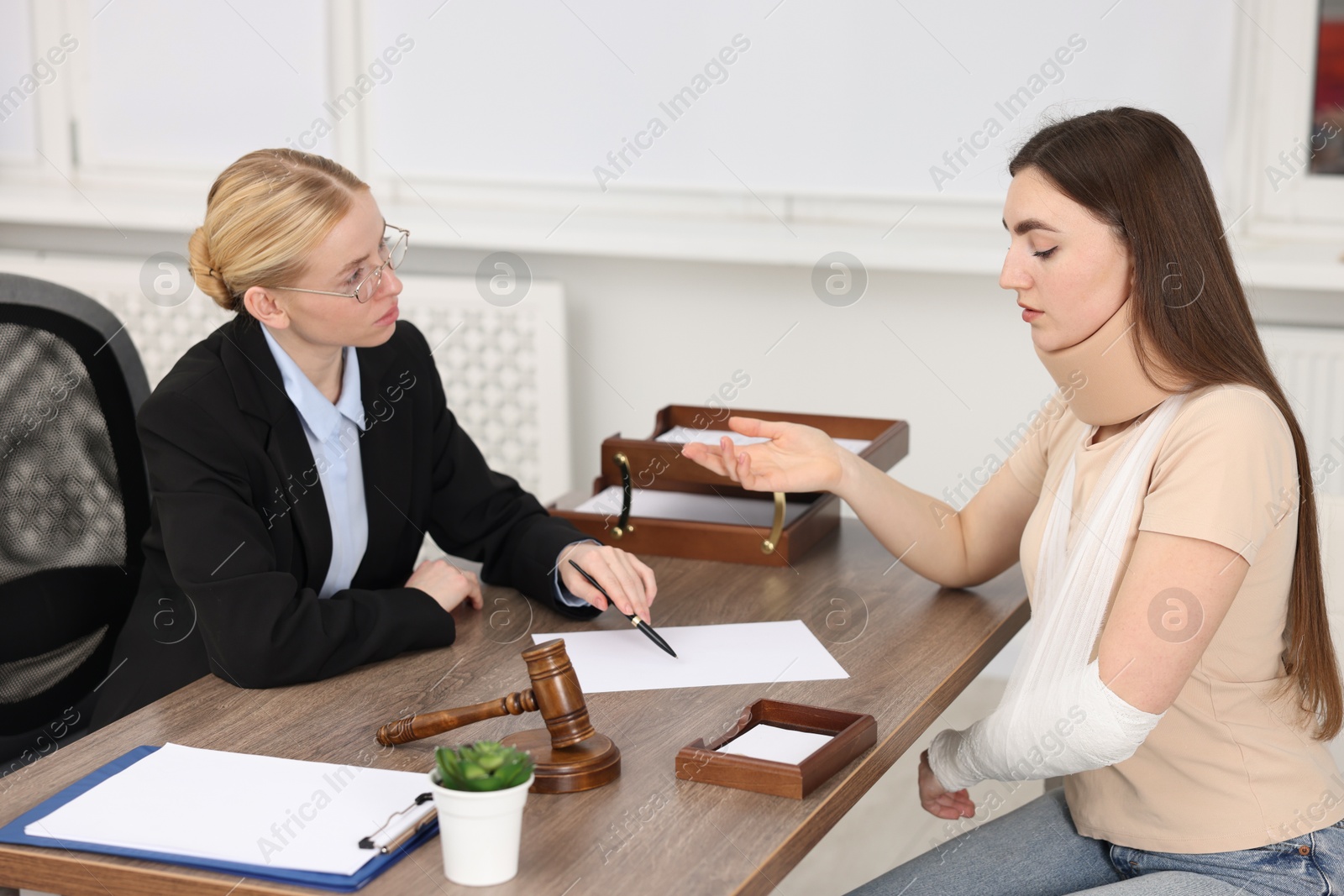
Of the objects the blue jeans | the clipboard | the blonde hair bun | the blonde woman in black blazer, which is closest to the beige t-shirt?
the blue jeans

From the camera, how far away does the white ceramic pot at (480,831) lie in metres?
1.07

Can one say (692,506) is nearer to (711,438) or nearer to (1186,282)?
(711,438)

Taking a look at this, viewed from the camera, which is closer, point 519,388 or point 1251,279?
point 1251,279

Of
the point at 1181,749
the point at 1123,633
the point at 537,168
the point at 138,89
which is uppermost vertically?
the point at 138,89

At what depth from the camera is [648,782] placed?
1297mm

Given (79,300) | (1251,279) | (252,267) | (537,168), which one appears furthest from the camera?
(537,168)

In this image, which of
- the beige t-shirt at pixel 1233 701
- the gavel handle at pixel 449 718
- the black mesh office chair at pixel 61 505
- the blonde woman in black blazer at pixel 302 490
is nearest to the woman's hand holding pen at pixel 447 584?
the blonde woman in black blazer at pixel 302 490

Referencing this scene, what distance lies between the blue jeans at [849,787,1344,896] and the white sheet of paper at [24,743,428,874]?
1.94ft

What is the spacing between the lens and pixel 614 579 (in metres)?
1.73

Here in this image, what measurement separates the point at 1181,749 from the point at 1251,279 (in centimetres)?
164

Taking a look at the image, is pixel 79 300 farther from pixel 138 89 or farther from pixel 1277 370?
pixel 1277 370

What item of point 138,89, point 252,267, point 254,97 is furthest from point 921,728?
point 138,89

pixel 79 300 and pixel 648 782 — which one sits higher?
pixel 79 300

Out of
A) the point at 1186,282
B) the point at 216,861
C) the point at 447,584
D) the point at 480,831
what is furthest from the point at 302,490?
the point at 1186,282
